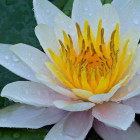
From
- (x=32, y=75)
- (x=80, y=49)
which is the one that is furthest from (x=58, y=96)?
(x=80, y=49)

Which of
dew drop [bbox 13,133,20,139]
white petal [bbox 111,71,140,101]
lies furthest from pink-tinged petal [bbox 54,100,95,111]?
dew drop [bbox 13,133,20,139]

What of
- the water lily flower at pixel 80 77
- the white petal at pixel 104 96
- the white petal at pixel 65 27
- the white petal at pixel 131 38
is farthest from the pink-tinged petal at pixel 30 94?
the white petal at pixel 131 38

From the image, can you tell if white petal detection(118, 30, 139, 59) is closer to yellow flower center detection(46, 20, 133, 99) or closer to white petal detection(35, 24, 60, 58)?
yellow flower center detection(46, 20, 133, 99)

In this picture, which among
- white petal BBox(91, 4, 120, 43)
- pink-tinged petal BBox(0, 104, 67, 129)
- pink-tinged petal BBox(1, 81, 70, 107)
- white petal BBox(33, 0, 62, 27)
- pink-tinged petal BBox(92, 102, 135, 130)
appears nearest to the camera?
pink-tinged petal BBox(92, 102, 135, 130)

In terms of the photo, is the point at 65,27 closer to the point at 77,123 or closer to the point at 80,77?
the point at 80,77

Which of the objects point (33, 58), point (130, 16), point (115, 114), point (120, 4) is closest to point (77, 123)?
point (115, 114)

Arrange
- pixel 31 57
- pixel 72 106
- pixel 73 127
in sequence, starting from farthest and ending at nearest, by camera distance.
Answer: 1. pixel 31 57
2. pixel 73 127
3. pixel 72 106

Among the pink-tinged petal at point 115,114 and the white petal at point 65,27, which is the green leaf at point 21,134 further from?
the white petal at point 65,27
